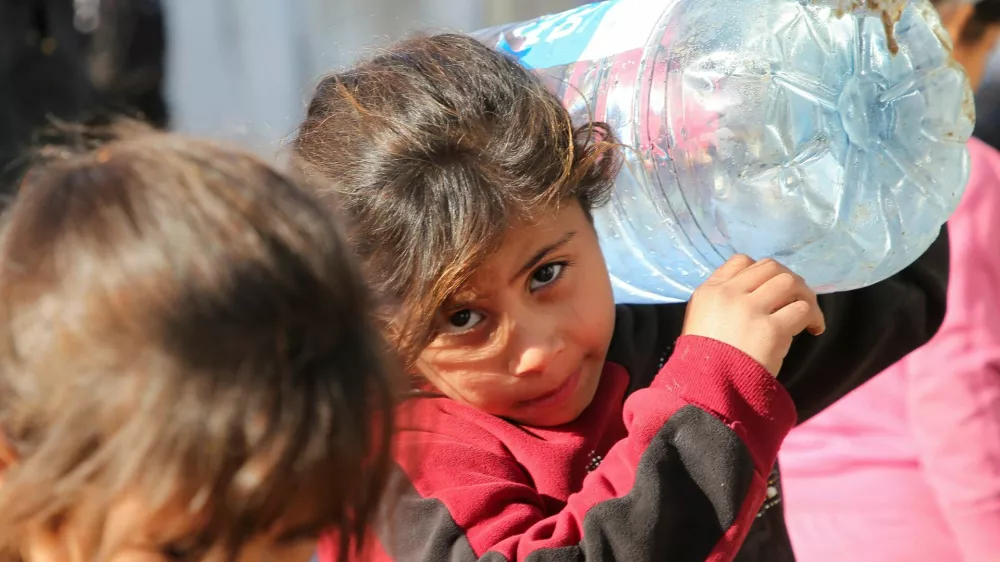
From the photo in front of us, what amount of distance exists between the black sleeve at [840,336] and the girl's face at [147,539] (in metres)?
0.53

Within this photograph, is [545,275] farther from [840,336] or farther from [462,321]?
[840,336]

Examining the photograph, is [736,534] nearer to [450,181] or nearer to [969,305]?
[450,181]

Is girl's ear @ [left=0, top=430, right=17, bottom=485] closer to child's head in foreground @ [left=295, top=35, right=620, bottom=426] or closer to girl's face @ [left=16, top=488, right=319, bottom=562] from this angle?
girl's face @ [left=16, top=488, right=319, bottom=562]

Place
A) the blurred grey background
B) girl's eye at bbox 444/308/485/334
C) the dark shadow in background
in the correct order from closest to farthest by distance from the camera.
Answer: girl's eye at bbox 444/308/485/334, the dark shadow in background, the blurred grey background

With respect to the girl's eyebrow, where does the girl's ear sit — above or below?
above

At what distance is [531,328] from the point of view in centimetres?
88

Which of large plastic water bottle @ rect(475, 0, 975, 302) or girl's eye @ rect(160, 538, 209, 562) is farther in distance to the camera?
large plastic water bottle @ rect(475, 0, 975, 302)

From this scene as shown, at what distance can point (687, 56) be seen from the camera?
1.10 meters

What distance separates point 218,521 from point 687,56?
0.72 m

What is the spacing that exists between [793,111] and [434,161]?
1.32 feet

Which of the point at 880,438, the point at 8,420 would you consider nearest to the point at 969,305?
the point at 880,438

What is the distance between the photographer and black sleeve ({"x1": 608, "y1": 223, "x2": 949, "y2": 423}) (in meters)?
1.12

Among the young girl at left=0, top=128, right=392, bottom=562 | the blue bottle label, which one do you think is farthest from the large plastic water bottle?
the young girl at left=0, top=128, right=392, bottom=562

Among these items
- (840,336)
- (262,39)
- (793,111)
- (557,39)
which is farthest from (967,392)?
(262,39)
